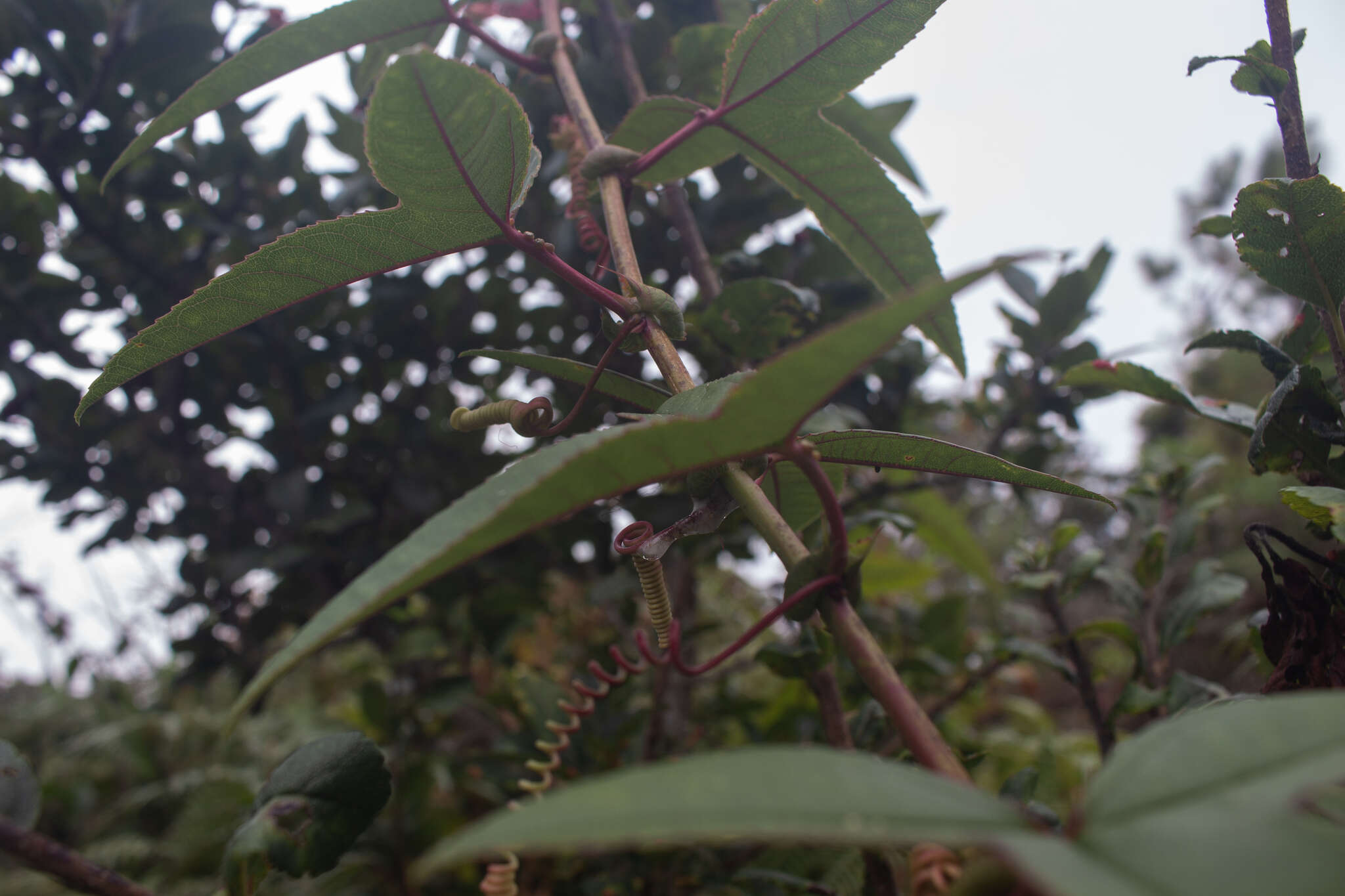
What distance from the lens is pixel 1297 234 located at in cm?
50

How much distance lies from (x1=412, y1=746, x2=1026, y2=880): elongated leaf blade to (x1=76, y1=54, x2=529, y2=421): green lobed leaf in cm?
33

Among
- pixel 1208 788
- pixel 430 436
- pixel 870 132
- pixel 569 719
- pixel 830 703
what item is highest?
pixel 870 132

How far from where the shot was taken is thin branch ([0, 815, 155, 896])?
513 millimetres

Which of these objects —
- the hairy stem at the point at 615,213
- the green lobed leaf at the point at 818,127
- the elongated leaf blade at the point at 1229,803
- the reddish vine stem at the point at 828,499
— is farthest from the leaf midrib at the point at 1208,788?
the green lobed leaf at the point at 818,127

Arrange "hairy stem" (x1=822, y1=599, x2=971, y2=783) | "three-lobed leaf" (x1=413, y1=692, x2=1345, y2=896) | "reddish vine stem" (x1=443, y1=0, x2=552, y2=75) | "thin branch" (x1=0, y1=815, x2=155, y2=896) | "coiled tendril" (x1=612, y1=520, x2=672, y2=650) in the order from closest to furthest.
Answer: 1. "three-lobed leaf" (x1=413, y1=692, x2=1345, y2=896)
2. "hairy stem" (x1=822, y1=599, x2=971, y2=783)
3. "coiled tendril" (x1=612, y1=520, x2=672, y2=650)
4. "thin branch" (x1=0, y1=815, x2=155, y2=896)
5. "reddish vine stem" (x1=443, y1=0, x2=552, y2=75)

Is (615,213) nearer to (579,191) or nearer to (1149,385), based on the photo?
(579,191)

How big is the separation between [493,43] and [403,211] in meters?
0.32

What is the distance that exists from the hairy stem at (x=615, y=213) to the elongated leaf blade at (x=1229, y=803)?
0.28 meters

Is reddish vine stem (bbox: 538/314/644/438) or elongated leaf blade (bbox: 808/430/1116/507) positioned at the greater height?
reddish vine stem (bbox: 538/314/644/438)

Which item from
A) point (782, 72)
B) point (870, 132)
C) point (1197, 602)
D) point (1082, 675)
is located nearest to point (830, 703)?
point (1082, 675)

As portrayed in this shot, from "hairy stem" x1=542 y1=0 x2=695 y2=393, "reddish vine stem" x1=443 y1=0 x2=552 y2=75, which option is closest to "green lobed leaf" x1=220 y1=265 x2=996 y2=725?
"hairy stem" x1=542 y1=0 x2=695 y2=393

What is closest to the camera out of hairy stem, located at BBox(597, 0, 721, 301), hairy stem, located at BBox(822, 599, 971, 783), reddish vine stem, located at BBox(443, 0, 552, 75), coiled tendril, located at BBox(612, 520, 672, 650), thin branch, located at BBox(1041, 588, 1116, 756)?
hairy stem, located at BBox(822, 599, 971, 783)

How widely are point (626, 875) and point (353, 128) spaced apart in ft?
3.54

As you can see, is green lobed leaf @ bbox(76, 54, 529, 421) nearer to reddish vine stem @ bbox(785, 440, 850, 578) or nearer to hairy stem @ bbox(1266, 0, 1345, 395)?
reddish vine stem @ bbox(785, 440, 850, 578)
